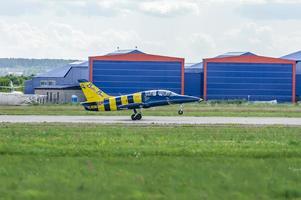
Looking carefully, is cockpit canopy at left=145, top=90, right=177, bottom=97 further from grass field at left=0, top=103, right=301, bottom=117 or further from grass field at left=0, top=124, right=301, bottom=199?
grass field at left=0, top=124, right=301, bottom=199

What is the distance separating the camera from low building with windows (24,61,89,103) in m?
99.1

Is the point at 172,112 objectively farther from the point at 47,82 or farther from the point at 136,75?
the point at 47,82

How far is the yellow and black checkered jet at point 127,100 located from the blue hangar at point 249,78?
55.6m

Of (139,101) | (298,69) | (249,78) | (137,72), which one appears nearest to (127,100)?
(139,101)

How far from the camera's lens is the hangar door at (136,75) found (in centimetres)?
9981

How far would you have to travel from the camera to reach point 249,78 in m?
101

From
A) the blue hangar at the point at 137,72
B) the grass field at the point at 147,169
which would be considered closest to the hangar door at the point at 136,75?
the blue hangar at the point at 137,72

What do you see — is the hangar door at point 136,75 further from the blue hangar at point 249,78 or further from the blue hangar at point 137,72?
the blue hangar at point 249,78

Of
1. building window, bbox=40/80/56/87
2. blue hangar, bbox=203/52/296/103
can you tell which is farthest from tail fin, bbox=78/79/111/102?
building window, bbox=40/80/56/87

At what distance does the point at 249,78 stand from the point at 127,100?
58895 mm

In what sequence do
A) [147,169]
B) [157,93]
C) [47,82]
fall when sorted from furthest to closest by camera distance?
[47,82], [157,93], [147,169]

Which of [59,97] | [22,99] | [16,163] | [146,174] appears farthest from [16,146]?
[59,97]

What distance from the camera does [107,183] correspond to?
1447cm

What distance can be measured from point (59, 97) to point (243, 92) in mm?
26417
